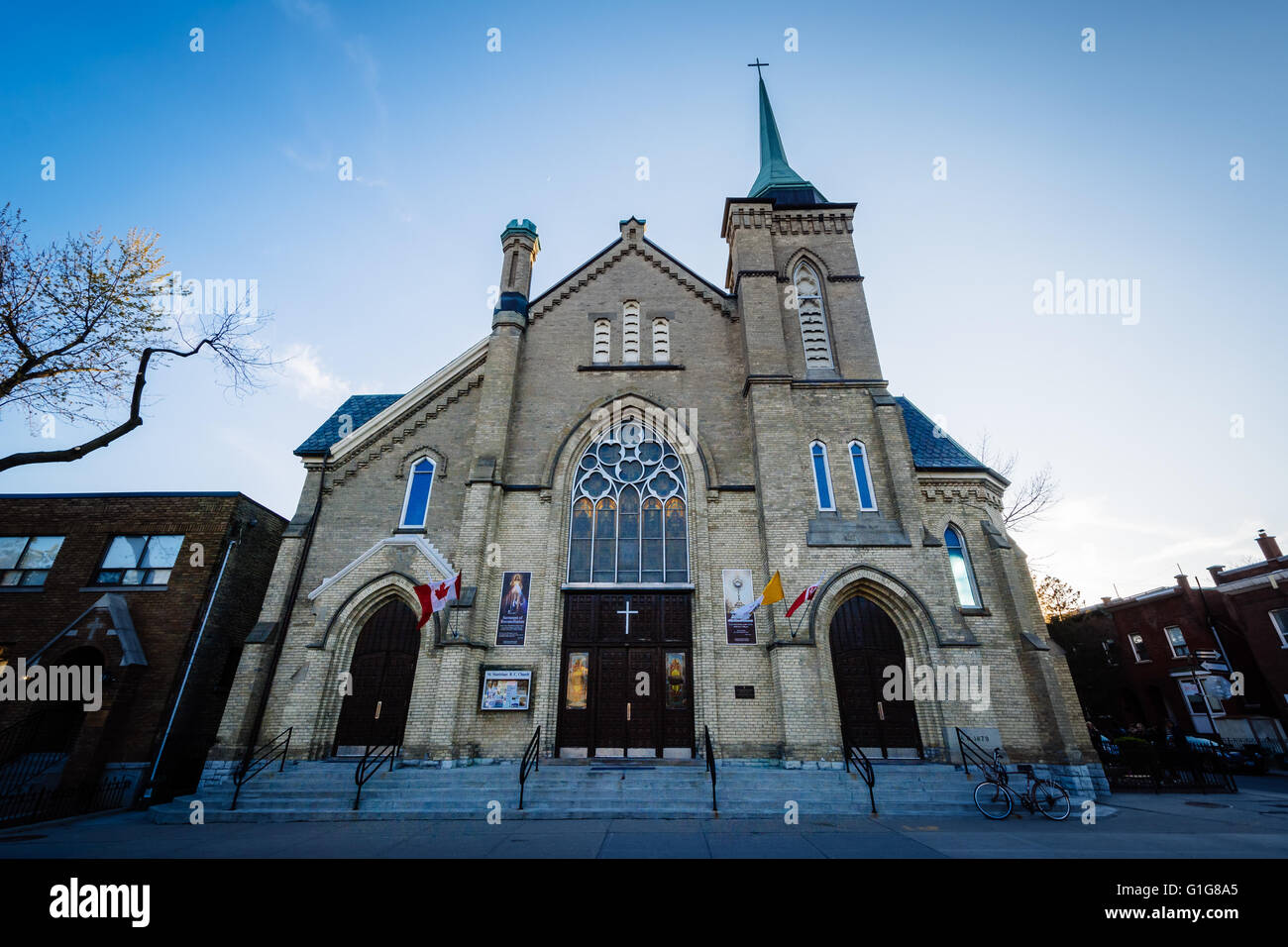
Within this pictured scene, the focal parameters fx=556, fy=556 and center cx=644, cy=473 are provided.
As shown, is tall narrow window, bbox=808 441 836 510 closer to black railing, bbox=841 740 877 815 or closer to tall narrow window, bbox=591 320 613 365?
black railing, bbox=841 740 877 815

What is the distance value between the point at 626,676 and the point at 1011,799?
780 cm

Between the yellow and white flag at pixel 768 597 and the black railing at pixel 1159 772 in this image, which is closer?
the yellow and white flag at pixel 768 597

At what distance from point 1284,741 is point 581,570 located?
27800 millimetres

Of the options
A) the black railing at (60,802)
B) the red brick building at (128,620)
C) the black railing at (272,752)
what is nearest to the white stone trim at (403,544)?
the black railing at (272,752)

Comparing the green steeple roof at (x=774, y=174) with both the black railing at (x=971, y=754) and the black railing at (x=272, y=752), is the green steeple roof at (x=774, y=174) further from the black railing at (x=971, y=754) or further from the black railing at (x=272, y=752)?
the black railing at (x=272, y=752)

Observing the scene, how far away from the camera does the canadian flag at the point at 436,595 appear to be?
12198mm

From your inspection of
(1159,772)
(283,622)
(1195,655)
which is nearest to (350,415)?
(283,622)

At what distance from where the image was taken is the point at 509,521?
14.6 m

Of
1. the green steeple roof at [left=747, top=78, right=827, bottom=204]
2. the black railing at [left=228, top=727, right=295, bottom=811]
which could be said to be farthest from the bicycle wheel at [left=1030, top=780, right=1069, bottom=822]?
the green steeple roof at [left=747, top=78, right=827, bottom=204]

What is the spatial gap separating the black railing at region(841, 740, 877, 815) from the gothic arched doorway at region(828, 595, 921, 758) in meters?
0.57

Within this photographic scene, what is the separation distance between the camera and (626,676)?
1343 centimetres

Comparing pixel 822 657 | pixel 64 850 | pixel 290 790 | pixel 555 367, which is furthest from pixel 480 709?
pixel 555 367

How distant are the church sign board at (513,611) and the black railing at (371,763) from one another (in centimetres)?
313
